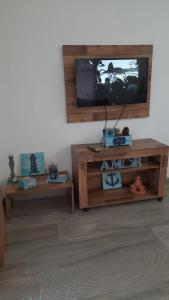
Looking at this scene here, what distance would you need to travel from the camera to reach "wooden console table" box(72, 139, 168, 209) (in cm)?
237

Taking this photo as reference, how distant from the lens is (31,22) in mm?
2320

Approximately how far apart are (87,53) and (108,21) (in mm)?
404

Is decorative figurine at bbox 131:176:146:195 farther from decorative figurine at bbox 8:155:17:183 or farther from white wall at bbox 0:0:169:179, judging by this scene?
decorative figurine at bbox 8:155:17:183

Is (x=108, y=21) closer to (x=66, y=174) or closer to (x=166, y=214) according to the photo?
(x=66, y=174)

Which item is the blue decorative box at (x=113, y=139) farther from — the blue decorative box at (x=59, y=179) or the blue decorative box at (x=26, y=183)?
the blue decorative box at (x=26, y=183)

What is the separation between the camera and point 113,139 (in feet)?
8.21

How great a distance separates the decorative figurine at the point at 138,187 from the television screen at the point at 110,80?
0.93 m

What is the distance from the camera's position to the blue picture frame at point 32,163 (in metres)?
2.63

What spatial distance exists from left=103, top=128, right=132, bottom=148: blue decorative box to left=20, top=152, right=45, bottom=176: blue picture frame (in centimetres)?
75

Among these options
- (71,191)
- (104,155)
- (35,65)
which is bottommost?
(71,191)

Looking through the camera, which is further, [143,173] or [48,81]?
[143,173]

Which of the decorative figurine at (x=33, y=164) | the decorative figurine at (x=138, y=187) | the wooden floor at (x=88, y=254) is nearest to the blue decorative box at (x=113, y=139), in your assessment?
the decorative figurine at (x=138, y=187)

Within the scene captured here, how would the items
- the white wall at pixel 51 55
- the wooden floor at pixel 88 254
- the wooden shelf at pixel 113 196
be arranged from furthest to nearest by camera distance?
1. the wooden shelf at pixel 113 196
2. the white wall at pixel 51 55
3. the wooden floor at pixel 88 254

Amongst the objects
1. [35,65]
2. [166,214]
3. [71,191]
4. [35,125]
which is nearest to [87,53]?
[35,65]
